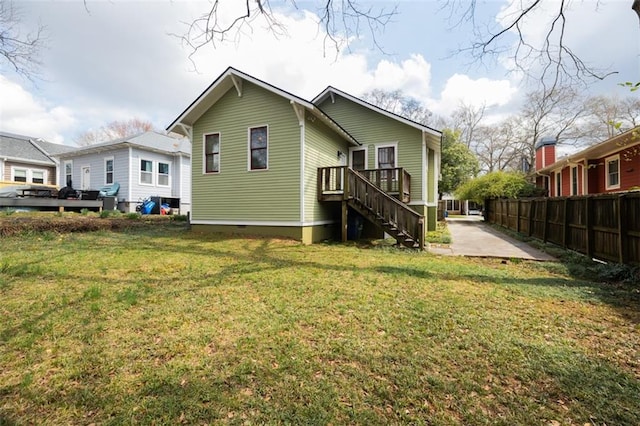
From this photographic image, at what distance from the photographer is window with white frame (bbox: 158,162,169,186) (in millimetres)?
19156

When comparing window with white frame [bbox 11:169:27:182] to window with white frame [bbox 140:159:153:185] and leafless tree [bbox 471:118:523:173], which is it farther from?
leafless tree [bbox 471:118:523:173]

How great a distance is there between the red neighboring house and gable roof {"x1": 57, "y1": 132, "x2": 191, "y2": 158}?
70.9ft

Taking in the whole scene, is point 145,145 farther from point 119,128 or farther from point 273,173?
point 119,128

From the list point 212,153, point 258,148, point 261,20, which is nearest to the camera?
point 261,20

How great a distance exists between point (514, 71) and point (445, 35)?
1763 mm

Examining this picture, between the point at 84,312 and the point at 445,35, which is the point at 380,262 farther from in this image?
the point at 84,312

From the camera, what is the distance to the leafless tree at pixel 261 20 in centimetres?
477

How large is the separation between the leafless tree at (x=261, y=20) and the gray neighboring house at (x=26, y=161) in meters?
21.9

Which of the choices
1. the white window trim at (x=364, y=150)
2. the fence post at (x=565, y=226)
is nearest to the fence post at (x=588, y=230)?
the fence post at (x=565, y=226)

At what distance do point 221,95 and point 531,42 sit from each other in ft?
30.5

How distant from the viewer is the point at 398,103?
1340 inches

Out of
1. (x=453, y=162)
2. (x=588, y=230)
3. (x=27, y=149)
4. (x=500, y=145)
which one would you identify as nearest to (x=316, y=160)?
(x=588, y=230)

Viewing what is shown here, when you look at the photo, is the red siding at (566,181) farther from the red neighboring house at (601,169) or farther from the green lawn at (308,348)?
the green lawn at (308,348)

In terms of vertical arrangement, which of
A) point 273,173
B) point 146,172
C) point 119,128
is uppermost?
point 119,128
